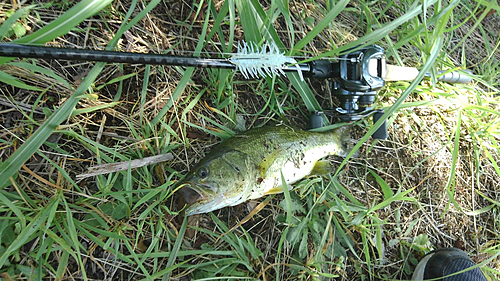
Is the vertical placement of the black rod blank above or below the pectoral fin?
above

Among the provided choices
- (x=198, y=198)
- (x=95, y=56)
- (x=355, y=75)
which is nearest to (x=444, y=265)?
(x=355, y=75)

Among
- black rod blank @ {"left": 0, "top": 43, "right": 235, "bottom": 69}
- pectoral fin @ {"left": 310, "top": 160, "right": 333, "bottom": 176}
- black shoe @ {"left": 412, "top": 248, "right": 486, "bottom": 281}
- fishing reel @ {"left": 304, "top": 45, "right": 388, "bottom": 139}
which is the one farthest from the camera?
black shoe @ {"left": 412, "top": 248, "right": 486, "bottom": 281}

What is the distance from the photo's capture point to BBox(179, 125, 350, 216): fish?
2025 millimetres

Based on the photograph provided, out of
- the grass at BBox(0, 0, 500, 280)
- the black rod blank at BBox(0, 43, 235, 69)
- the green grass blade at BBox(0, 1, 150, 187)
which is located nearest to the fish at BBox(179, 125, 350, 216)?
the grass at BBox(0, 0, 500, 280)

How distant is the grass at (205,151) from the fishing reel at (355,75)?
6.4 inches

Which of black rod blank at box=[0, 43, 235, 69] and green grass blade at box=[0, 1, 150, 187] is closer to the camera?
black rod blank at box=[0, 43, 235, 69]

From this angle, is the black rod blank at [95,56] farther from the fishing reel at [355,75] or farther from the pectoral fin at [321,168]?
the pectoral fin at [321,168]

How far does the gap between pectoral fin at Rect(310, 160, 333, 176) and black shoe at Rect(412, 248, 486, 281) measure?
1.40 m

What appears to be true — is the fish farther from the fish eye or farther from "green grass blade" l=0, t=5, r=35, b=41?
"green grass blade" l=0, t=5, r=35, b=41

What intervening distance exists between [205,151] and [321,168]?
963 mm

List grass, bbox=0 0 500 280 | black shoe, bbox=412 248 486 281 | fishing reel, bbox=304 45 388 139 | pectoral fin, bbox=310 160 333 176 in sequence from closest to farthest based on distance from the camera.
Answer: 1. grass, bbox=0 0 500 280
2. fishing reel, bbox=304 45 388 139
3. pectoral fin, bbox=310 160 333 176
4. black shoe, bbox=412 248 486 281

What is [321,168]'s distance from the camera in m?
2.46

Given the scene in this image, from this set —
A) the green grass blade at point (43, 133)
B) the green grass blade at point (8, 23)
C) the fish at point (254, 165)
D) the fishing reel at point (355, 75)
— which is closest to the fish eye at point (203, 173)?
the fish at point (254, 165)

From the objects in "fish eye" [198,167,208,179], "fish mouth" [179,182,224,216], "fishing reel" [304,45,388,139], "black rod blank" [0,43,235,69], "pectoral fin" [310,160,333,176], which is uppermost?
"black rod blank" [0,43,235,69]
